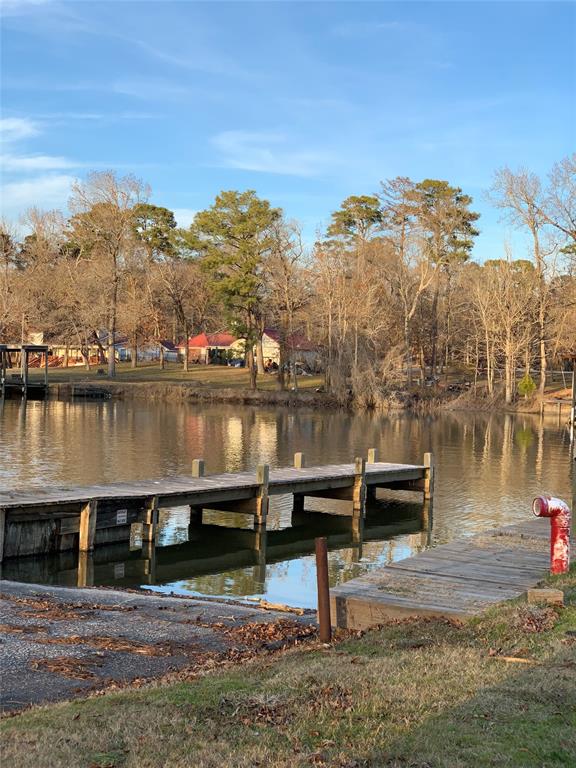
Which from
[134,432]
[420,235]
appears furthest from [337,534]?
[420,235]

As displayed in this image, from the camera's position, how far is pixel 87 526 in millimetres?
17828

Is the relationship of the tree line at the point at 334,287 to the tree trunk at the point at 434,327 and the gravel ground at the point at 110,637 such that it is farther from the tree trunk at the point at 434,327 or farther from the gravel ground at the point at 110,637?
the gravel ground at the point at 110,637

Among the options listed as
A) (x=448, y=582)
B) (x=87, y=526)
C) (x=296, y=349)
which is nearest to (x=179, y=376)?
(x=296, y=349)

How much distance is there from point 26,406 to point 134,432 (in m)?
18.7

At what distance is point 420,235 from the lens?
2911 inches

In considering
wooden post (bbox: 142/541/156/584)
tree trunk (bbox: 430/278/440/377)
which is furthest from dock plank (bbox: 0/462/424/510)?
tree trunk (bbox: 430/278/440/377)

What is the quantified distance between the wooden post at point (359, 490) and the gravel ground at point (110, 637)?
11269 mm

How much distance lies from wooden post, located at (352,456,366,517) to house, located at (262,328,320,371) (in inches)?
1713

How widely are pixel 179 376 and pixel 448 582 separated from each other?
66.8 metres

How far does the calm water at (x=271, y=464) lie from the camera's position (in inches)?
688

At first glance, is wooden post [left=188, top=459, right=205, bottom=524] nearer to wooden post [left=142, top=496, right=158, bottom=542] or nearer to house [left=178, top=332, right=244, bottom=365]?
wooden post [left=142, top=496, right=158, bottom=542]

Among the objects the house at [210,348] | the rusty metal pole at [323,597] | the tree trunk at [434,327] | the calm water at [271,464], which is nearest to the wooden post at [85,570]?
the calm water at [271,464]

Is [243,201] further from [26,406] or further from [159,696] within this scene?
[159,696]

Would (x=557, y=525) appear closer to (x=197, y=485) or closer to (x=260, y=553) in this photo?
(x=260, y=553)
